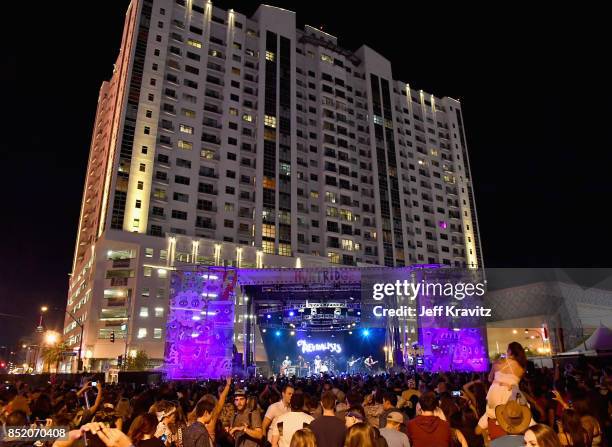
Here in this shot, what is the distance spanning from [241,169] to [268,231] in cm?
1039

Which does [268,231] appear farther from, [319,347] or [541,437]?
[541,437]

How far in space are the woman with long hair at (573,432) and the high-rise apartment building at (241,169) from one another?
53.5 metres

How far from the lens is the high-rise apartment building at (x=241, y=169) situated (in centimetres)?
5575

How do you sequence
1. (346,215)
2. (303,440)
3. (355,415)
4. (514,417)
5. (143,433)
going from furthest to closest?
(346,215) < (355,415) < (143,433) < (514,417) < (303,440)

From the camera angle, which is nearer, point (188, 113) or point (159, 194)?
point (159, 194)

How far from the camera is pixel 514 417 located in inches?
170

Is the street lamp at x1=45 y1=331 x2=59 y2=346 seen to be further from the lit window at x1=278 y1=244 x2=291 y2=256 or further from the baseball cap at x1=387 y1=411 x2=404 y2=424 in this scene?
the baseball cap at x1=387 y1=411 x2=404 y2=424

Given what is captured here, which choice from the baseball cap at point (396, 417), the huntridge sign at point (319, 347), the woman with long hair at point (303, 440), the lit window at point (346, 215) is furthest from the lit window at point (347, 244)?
the woman with long hair at point (303, 440)

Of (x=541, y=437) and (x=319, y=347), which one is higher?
(x=319, y=347)

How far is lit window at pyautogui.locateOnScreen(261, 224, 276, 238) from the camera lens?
2543 inches

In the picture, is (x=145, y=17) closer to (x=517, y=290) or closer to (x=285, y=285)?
(x=285, y=285)

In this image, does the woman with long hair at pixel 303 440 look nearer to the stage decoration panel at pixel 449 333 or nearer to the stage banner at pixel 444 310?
the stage banner at pixel 444 310

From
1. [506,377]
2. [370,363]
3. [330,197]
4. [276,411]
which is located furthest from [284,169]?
[506,377]

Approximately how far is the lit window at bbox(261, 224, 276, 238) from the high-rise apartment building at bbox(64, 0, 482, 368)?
0.68ft
